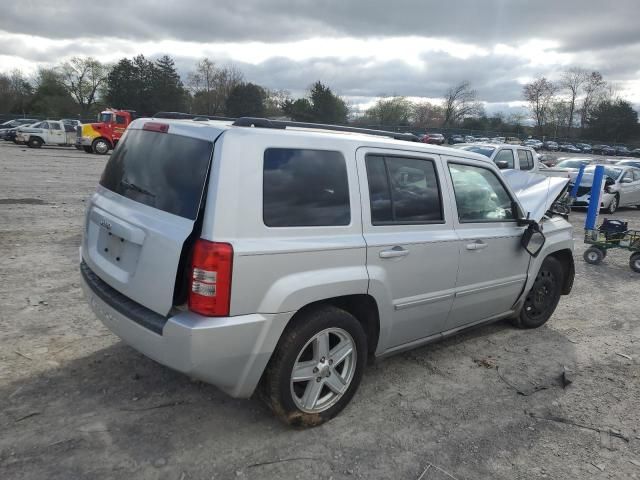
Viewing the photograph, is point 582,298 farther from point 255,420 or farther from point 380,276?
point 255,420

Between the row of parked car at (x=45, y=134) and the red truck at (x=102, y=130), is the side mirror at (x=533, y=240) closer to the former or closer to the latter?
the red truck at (x=102, y=130)

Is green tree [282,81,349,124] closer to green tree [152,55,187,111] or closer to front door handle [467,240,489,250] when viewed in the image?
green tree [152,55,187,111]

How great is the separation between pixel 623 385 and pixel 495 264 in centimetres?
141

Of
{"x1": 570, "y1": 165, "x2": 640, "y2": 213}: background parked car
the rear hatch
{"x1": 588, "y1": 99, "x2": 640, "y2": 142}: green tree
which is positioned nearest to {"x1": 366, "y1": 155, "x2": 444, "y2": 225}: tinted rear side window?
the rear hatch

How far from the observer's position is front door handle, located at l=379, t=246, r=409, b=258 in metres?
3.23

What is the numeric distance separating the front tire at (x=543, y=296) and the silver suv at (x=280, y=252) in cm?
136

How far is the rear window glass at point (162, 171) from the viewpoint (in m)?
2.71

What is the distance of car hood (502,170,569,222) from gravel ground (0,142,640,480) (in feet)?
4.25

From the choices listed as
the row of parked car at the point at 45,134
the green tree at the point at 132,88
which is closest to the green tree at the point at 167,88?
the green tree at the point at 132,88

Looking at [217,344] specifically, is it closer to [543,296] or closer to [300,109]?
[543,296]

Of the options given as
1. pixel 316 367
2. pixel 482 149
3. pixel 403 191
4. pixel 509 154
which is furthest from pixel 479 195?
pixel 509 154

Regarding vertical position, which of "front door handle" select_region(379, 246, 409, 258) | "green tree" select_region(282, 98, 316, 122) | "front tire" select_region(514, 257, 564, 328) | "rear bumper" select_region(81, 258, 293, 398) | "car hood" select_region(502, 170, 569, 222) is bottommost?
"front tire" select_region(514, 257, 564, 328)

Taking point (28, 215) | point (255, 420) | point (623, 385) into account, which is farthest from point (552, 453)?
point (28, 215)

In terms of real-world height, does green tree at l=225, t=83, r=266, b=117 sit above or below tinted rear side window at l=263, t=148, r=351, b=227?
above
